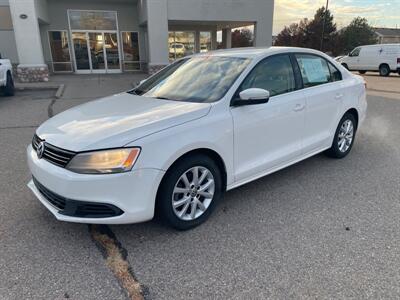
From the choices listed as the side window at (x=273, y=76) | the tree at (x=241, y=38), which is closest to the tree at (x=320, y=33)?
the tree at (x=241, y=38)

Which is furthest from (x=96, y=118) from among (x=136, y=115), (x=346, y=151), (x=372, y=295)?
(x=346, y=151)

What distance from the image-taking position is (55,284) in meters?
2.40

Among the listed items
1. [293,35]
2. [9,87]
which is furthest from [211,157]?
[293,35]

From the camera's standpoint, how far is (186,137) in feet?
9.27

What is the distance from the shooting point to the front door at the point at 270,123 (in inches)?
131

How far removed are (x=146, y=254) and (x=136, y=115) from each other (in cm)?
126

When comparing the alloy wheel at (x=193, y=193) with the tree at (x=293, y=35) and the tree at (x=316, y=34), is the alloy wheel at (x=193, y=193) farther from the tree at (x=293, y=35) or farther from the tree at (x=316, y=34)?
the tree at (x=293, y=35)

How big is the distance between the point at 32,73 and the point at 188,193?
14.3 meters

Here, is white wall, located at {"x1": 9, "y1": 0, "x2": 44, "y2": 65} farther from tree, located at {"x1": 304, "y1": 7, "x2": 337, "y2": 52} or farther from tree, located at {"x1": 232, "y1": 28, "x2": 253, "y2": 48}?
tree, located at {"x1": 304, "y1": 7, "x2": 337, "y2": 52}

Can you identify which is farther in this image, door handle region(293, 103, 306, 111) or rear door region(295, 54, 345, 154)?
rear door region(295, 54, 345, 154)

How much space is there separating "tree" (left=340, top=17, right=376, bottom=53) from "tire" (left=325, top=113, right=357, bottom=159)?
58.1 meters

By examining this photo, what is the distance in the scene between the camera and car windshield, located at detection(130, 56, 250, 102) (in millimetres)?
3380

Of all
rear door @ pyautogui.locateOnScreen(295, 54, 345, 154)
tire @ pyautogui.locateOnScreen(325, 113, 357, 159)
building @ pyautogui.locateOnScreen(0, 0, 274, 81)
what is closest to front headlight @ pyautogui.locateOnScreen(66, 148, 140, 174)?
rear door @ pyautogui.locateOnScreen(295, 54, 345, 154)

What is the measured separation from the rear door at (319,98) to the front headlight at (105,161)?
245 cm
